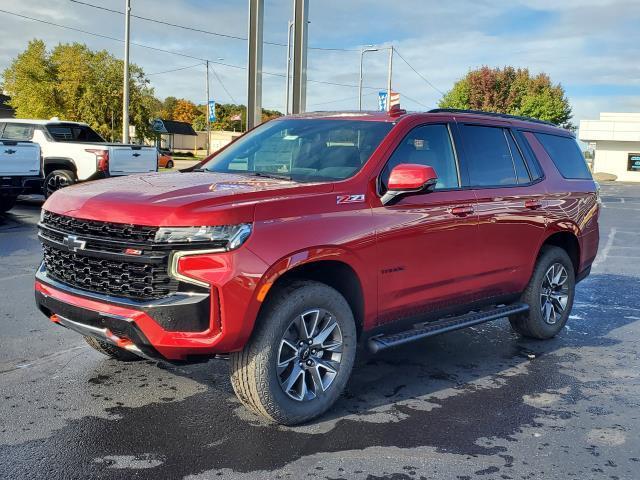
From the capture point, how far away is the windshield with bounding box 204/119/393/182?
4.68 m

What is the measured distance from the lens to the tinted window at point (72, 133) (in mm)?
15977

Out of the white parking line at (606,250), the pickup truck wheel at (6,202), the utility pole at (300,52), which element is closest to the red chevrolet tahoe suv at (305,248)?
the white parking line at (606,250)

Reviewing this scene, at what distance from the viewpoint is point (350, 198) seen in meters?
4.30

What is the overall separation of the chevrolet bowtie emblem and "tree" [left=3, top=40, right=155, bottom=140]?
113 feet

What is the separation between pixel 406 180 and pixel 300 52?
443 inches

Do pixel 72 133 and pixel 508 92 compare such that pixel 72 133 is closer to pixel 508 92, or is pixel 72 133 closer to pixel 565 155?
pixel 565 155

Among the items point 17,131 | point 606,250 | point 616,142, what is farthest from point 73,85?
point 616,142

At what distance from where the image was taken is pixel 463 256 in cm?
510

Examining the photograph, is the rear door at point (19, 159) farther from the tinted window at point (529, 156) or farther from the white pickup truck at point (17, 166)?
the tinted window at point (529, 156)

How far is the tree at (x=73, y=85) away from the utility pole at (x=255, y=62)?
79.6ft

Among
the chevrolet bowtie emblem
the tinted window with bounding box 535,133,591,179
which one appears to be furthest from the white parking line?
the chevrolet bowtie emblem

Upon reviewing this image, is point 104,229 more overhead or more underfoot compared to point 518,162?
more underfoot

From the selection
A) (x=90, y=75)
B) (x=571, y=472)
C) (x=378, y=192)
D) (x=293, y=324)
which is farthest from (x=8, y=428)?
(x=90, y=75)

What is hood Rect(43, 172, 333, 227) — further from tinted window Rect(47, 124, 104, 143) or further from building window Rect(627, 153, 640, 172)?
building window Rect(627, 153, 640, 172)
